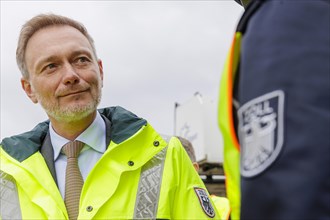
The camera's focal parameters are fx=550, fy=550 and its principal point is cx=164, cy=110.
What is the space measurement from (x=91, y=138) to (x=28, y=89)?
1.44ft

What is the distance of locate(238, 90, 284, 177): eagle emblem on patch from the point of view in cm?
81

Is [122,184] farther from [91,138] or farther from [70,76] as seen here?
[70,76]

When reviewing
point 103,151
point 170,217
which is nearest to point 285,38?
point 170,217

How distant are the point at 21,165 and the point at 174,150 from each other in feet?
1.86

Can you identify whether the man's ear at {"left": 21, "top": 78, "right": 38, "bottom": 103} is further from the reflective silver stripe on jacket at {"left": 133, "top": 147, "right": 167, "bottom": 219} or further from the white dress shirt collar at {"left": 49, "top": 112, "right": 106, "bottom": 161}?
the reflective silver stripe on jacket at {"left": 133, "top": 147, "right": 167, "bottom": 219}

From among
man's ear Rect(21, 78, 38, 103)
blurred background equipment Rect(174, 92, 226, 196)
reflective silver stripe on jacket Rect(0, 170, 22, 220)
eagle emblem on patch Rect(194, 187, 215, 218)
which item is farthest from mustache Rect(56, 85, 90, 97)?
blurred background equipment Rect(174, 92, 226, 196)

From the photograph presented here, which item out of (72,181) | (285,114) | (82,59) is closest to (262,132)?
(285,114)

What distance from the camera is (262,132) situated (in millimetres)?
828

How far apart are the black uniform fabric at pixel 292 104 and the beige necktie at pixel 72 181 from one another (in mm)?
1165

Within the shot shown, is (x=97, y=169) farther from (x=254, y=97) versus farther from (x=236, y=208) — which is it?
(x=254, y=97)

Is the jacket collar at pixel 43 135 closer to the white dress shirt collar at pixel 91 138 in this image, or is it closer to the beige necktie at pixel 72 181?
A: the white dress shirt collar at pixel 91 138

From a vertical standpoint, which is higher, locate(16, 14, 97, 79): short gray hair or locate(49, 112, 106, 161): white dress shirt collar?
locate(16, 14, 97, 79): short gray hair

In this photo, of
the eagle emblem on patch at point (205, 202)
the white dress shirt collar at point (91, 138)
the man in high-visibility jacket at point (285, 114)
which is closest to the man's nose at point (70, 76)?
the white dress shirt collar at point (91, 138)

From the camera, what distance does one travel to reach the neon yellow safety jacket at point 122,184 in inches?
74.0
